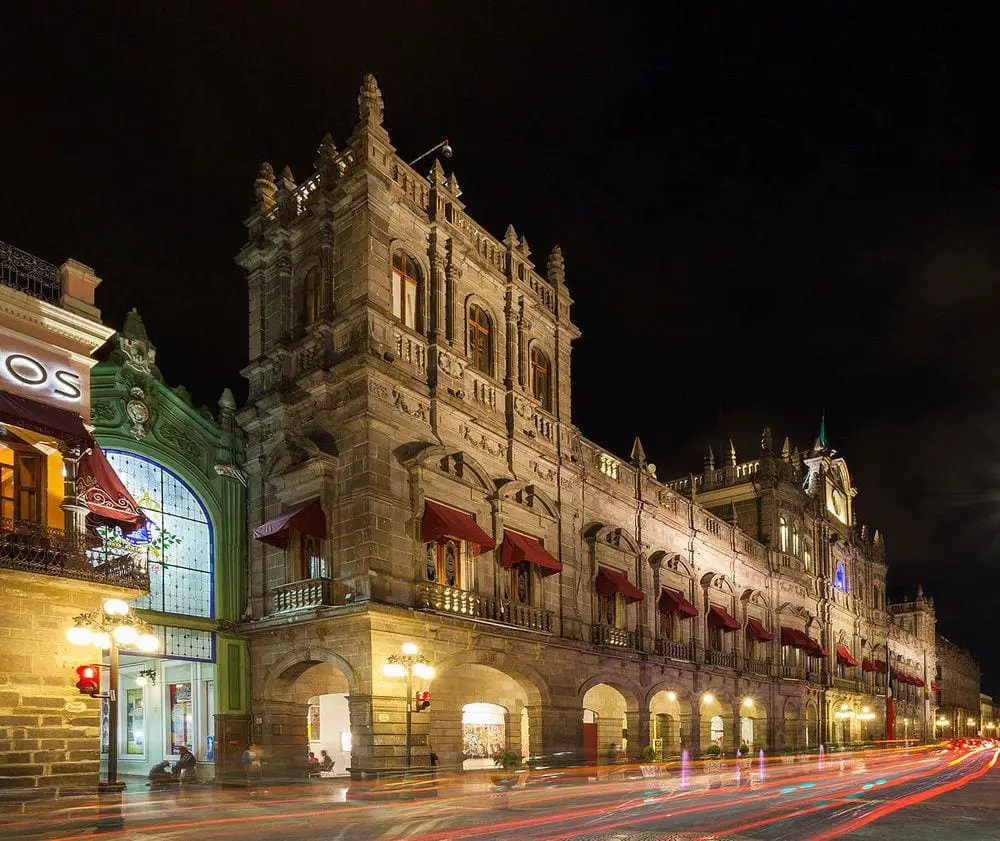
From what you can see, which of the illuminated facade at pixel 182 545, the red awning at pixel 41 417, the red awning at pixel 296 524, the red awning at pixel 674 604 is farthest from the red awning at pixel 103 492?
the red awning at pixel 674 604

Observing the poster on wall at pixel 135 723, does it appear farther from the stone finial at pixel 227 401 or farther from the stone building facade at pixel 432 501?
the stone finial at pixel 227 401

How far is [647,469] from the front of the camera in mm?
40344

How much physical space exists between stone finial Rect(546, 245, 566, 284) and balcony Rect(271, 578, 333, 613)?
1528 cm

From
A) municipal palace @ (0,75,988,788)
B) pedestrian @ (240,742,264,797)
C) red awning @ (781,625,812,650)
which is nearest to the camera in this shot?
municipal palace @ (0,75,988,788)

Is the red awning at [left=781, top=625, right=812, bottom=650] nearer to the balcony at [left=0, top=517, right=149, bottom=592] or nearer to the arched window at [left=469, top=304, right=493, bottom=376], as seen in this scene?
the arched window at [left=469, top=304, right=493, bottom=376]

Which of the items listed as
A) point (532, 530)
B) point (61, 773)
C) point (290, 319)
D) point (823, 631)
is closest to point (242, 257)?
point (290, 319)

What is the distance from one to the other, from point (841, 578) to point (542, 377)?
127 feet

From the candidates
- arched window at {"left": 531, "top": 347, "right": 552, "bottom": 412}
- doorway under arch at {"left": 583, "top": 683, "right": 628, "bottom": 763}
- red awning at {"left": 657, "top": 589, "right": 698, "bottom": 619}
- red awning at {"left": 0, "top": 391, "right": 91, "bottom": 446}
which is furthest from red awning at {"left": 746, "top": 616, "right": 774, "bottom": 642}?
red awning at {"left": 0, "top": 391, "right": 91, "bottom": 446}

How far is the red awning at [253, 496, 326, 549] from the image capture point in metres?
25.4

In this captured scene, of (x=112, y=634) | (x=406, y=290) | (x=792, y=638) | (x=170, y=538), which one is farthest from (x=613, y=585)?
(x=112, y=634)

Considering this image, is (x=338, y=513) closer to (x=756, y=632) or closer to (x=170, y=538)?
(x=170, y=538)

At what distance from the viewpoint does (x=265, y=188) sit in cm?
3111

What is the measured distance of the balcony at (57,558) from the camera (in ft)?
60.8

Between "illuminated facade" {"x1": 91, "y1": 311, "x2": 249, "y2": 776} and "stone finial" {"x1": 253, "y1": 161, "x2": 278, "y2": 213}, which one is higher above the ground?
"stone finial" {"x1": 253, "y1": 161, "x2": 278, "y2": 213}
